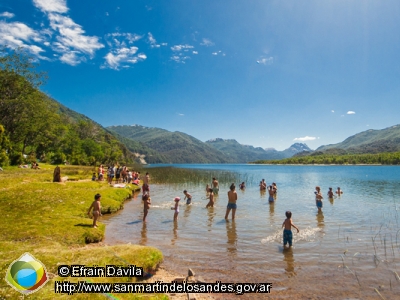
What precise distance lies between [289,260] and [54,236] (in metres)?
12.3

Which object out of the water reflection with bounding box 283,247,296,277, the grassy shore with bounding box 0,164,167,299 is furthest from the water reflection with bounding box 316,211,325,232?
the grassy shore with bounding box 0,164,167,299

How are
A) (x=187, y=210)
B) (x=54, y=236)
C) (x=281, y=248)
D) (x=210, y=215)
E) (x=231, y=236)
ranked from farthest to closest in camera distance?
(x=187, y=210) → (x=210, y=215) → (x=231, y=236) → (x=281, y=248) → (x=54, y=236)

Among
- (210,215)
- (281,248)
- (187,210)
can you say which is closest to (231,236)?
(281,248)

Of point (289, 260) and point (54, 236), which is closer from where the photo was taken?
point (289, 260)

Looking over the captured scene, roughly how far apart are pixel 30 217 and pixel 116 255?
30.4 feet

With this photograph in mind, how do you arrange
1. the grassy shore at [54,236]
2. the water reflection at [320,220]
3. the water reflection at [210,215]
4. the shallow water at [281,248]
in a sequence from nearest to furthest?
the grassy shore at [54,236] < the shallow water at [281,248] < the water reflection at [320,220] < the water reflection at [210,215]

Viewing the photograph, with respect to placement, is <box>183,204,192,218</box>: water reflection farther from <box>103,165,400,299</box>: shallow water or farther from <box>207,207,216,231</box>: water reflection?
<box>207,207,216,231</box>: water reflection

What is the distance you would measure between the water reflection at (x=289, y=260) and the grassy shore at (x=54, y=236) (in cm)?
588

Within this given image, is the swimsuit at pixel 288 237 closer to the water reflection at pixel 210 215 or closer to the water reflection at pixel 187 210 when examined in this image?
the water reflection at pixel 210 215

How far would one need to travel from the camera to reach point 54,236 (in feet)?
38.9

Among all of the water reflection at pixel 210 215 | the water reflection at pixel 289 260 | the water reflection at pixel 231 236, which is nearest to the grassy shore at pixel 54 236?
the water reflection at pixel 231 236

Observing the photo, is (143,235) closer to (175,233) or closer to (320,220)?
(175,233)

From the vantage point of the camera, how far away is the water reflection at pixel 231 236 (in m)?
12.9

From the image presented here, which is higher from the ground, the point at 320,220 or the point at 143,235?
the point at 143,235
